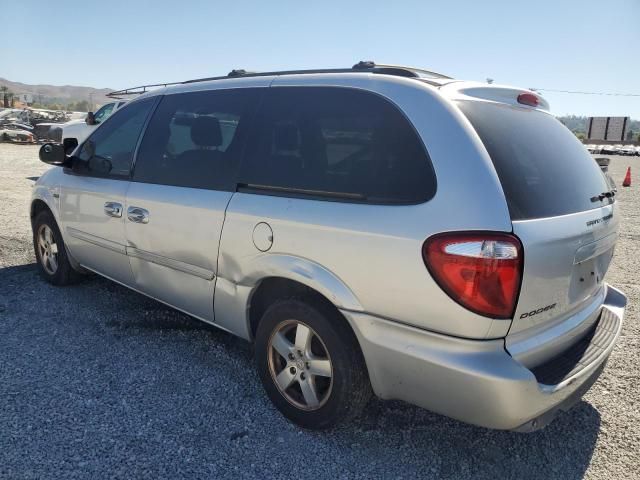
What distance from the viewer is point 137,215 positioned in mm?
3492

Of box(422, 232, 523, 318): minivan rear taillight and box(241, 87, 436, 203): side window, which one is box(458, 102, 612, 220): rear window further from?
box(241, 87, 436, 203): side window

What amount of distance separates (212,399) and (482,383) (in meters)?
1.67

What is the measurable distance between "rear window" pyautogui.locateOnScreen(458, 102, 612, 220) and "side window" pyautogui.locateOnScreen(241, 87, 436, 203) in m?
0.33

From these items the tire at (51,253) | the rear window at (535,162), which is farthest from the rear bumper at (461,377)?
the tire at (51,253)

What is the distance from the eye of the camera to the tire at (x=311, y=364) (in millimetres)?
2475

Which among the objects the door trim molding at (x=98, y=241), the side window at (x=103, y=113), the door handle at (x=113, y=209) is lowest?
the door trim molding at (x=98, y=241)

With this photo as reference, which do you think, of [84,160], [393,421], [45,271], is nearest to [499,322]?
[393,421]

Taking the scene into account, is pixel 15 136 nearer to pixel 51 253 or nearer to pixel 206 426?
pixel 51 253

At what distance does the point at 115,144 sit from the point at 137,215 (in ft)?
2.73

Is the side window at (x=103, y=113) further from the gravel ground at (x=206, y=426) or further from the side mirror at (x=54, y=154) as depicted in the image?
the gravel ground at (x=206, y=426)

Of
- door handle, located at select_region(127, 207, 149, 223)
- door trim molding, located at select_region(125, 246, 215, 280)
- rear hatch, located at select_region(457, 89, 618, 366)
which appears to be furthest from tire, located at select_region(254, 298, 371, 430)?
door handle, located at select_region(127, 207, 149, 223)

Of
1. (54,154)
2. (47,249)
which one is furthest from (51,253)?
(54,154)

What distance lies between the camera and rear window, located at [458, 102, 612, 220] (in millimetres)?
2178

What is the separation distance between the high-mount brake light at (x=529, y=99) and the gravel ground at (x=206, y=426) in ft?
6.02
